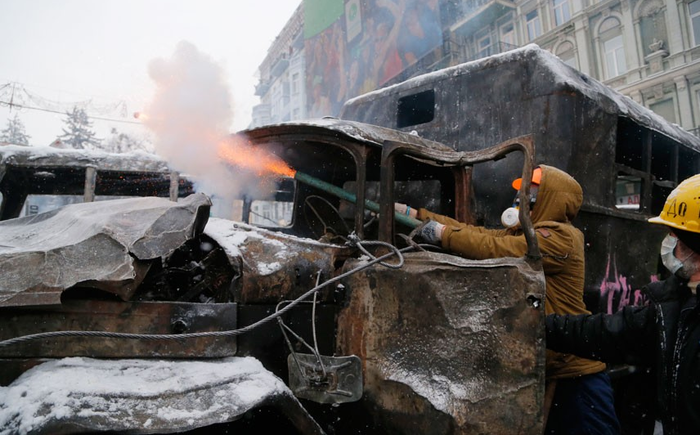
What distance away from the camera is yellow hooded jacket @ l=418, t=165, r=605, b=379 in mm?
2875

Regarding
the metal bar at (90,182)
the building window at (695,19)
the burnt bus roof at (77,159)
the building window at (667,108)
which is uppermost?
the building window at (695,19)

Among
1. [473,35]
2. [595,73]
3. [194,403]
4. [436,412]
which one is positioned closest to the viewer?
[194,403]

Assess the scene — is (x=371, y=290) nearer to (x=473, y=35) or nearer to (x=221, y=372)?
(x=221, y=372)

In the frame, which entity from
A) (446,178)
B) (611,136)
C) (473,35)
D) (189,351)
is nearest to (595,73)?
(473,35)

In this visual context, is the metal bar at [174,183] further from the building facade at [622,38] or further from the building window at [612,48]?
the building window at [612,48]

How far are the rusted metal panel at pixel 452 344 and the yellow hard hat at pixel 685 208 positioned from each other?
68cm

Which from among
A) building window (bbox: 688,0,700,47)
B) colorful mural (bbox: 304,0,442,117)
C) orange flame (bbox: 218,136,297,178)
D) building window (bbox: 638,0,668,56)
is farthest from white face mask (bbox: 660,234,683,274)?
colorful mural (bbox: 304,0,442,117)

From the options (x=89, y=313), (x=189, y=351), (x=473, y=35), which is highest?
(x=473, y=35)

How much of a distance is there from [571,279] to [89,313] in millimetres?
3133

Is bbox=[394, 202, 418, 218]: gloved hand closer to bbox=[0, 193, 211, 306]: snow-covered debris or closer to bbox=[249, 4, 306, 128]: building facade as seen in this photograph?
bbox=[0, 193, 211, 306]: snow-covered debris

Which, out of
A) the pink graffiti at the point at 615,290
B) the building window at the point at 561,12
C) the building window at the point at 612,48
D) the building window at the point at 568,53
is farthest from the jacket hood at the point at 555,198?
the building window at the point at 561,12

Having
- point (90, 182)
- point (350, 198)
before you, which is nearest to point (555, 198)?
point (350, 198)

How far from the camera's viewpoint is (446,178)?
416 centimetres

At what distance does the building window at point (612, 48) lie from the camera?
1986 cm
